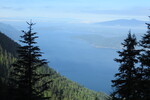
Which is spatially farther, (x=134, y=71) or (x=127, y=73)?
(x=127, y=73)

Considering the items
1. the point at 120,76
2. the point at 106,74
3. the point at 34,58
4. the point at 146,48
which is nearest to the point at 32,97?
the point at 34,58

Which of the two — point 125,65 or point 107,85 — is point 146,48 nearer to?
point 125,65

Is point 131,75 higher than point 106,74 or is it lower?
lower

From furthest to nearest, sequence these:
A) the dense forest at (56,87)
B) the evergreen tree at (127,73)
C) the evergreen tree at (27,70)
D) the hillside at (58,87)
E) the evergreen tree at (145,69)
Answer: the hillside at (58,87) < the dense forest at (56,87) < the evergreen tree at (27,70) < the evergreen tree at (127,73) < the evergreen tree at (145,69)

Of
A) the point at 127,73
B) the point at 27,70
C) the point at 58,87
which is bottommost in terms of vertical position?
the point at 127,73

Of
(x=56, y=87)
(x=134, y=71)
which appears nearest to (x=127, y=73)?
(x=134, y=71)

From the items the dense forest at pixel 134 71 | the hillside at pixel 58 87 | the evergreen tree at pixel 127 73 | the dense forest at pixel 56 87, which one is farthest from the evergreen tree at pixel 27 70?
the hillside at pixel 58 87

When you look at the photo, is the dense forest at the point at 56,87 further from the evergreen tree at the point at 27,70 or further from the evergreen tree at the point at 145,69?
the evergreen tree at the point at 145,69

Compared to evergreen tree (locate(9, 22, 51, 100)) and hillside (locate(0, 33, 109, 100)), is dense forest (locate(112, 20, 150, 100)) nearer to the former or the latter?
evergreen tree (locate(9, 22, 51, 100))

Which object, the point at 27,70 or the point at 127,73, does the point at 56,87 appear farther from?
the point at 127,73

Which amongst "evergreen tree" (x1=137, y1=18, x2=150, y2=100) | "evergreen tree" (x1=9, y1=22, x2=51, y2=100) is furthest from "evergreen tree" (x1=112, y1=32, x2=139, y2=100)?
"evergreen tree" (x1=9, y1=22, x2=51, y2=100)

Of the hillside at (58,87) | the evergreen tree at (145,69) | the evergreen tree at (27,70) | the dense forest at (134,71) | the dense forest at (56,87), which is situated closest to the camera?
the evergreen tree at (145,69)
